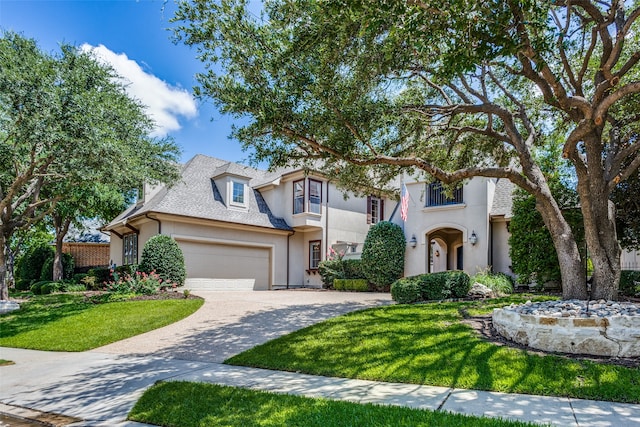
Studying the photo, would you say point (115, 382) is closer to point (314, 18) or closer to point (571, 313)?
point (314, 18)

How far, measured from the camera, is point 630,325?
19.1 ft

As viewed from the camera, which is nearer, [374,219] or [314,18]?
[314,18]

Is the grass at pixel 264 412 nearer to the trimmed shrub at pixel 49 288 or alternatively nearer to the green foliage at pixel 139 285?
the green foliage at pixel 139 285

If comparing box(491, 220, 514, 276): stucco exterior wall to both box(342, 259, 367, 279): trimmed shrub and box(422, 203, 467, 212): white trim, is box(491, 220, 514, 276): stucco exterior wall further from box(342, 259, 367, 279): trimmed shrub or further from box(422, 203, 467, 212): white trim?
box(342, 259, 367, 279): trimmed shrub

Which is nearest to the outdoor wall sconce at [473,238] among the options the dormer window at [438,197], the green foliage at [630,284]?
the dormer window at [438,197]

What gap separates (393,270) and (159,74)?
11.5 meters

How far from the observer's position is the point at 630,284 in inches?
474

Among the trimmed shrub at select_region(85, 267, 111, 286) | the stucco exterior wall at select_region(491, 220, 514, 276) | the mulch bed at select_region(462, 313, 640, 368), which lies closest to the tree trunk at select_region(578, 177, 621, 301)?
the mulch bed at select_region(462, 313, 640, 368)

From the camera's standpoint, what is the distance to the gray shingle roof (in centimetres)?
1591

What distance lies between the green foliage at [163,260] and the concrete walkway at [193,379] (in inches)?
238

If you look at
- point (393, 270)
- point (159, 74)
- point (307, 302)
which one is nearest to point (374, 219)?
point (393, 270)

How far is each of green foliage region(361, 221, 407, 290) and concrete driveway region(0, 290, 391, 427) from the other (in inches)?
204

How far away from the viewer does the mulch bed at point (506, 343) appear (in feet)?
18.2

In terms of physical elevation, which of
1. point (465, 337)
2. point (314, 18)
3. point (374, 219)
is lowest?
point (465, 337)
